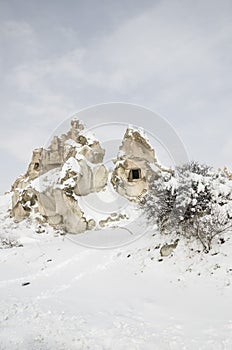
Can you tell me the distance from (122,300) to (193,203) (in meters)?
6.20

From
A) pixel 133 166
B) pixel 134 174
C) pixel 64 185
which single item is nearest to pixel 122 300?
pixel 64 185

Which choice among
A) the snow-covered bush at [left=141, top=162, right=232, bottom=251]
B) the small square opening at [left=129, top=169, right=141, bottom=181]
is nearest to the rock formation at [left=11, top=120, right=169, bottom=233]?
the small square opening at [left=129, top=169, right=141, bottom=181]

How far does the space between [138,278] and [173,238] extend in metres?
3.66

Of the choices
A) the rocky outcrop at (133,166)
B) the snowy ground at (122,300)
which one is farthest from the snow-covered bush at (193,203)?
the rocky outcrop at (133,166)

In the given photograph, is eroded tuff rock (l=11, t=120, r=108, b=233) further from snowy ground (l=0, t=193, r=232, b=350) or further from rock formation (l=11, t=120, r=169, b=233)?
snowy ground (l=0, t=193, r=232, b=350)

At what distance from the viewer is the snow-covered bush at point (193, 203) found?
47.0ft

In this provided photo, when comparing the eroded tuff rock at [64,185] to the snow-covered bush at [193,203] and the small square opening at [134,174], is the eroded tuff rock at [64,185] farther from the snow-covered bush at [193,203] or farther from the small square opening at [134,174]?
the snow-covered bush at [193,203]

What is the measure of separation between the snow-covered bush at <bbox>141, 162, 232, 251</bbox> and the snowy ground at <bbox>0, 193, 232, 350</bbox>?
941 millimetres

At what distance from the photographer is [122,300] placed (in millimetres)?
11250

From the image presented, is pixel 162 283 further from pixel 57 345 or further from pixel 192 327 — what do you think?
pixel 57 345

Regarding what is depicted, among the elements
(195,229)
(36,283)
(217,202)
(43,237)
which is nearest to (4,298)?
(36,283)

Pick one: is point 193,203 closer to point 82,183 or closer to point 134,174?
point 82,183

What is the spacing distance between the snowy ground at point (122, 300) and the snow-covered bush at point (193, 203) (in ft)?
3.09

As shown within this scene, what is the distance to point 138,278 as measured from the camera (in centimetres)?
1386
